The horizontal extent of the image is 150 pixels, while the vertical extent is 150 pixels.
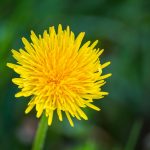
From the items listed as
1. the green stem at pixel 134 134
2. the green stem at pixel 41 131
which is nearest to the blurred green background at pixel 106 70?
the green stem at pixel 134 134

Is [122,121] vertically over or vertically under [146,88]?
under

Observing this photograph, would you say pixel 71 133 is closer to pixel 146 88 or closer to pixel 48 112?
pixel 146 88

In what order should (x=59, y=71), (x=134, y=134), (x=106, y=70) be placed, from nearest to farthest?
(x=59, y=71)
(x=134, y=134)
(x=106, y=70)

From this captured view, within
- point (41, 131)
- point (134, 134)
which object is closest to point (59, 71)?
point (41, 131)

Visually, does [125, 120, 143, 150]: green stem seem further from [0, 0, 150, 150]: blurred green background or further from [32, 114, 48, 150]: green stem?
[32, 114, 48, 150]: green stem

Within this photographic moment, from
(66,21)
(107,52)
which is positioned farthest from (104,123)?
(66,21)

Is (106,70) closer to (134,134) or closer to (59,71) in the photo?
(134,134)
